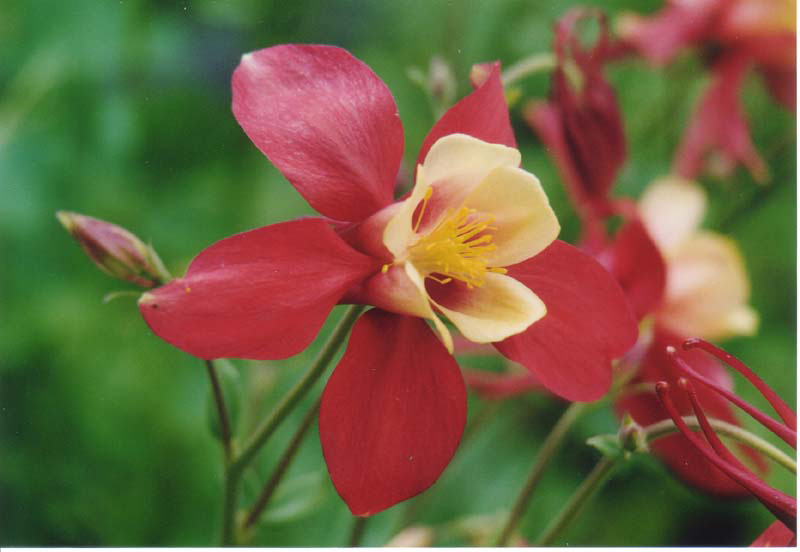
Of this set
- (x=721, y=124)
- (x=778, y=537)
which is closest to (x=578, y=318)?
(x=778, y=537)

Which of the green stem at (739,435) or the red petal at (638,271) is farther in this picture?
the red petal at (638,271)

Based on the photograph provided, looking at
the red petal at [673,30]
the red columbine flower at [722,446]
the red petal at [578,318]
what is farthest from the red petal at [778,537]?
the red petal at [673,30]

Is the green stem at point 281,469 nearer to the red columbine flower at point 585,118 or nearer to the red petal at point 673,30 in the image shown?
the red columbine flower at point 585,118

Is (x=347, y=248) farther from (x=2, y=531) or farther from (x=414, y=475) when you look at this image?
(x=2, y=531)

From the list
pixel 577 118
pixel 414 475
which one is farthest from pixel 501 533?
pixel 577 118

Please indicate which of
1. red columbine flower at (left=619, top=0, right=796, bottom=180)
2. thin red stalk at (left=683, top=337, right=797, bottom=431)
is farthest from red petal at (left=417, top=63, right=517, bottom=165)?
red columbine flower at (left=619, top=0, right=796, bottom=180)

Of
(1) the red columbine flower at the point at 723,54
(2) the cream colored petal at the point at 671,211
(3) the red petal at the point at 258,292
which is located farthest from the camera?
(1) the red columbine flower at the point at 723,54

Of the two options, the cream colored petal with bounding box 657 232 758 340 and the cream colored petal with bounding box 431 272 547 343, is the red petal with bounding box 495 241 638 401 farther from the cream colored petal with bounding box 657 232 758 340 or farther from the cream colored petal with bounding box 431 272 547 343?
the cream colored petal with bounding box 657 232 758 340
